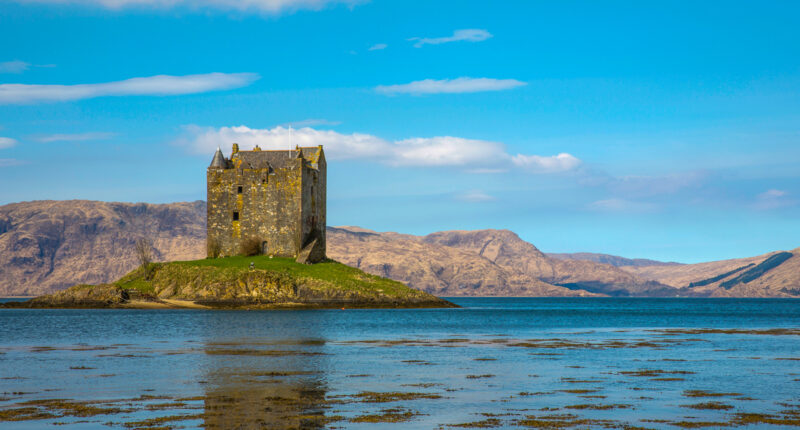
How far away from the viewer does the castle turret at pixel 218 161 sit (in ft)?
366

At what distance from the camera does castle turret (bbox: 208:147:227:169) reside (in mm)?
111500

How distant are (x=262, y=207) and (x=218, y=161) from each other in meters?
9.09

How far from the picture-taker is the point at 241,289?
97.4 meters

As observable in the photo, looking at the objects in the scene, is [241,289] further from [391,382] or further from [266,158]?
[391,382]

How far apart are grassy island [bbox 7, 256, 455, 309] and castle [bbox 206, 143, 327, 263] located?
11.5 ft

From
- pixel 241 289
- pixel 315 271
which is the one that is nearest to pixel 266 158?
pixel 315 271

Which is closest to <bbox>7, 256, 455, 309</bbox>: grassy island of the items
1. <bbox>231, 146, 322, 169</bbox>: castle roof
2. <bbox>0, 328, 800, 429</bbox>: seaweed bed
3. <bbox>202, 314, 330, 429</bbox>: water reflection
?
A: <bbox>231, 146, 322, 169</bbox>: castle roof

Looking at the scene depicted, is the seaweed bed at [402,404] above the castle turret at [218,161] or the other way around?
the other way around

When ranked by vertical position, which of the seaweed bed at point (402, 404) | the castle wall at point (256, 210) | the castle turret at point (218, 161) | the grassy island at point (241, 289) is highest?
the castle turret at point (218, 161)

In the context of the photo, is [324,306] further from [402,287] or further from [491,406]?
[491,406]

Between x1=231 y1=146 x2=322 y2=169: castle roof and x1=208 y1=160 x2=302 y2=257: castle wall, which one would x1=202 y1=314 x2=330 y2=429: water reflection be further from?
x1=231 y1=146 x2=322 y2=169: castle roof

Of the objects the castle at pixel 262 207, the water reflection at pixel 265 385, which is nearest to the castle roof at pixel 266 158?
the castle at pixel 262 207

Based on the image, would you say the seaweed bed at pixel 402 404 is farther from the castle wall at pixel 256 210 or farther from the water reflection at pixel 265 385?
the castle wall at pixel 256 210

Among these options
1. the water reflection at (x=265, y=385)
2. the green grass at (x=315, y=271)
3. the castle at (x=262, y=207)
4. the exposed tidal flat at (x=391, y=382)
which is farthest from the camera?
the castle at (x=262, y=207)
